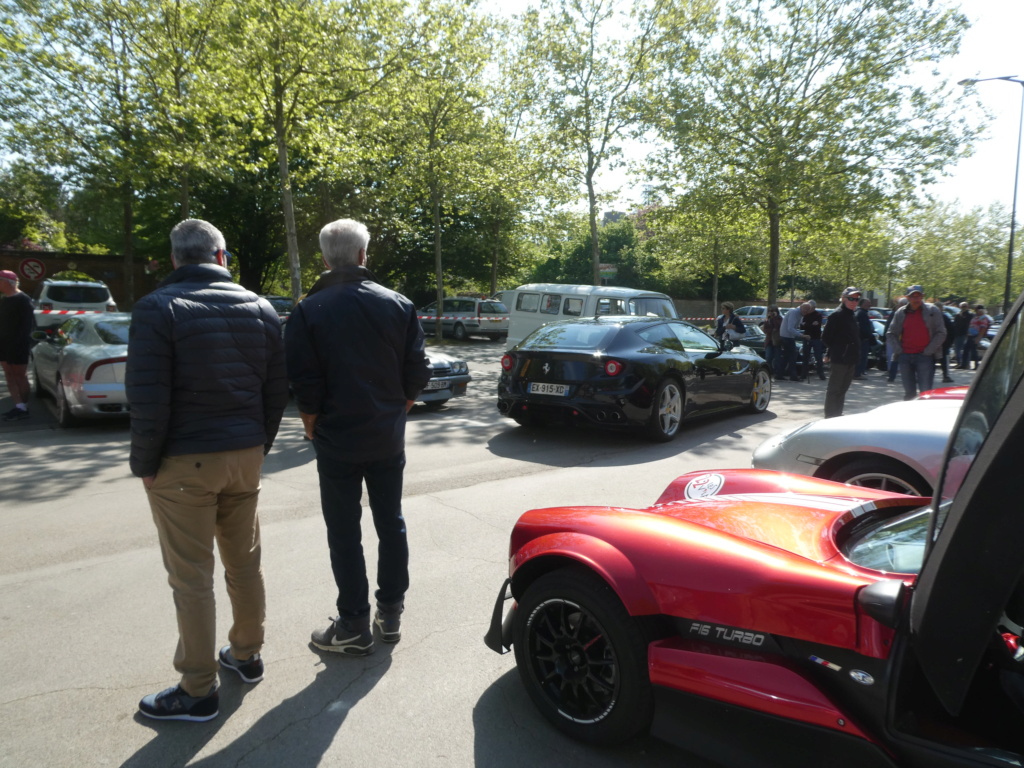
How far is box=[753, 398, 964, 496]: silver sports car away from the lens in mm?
4383

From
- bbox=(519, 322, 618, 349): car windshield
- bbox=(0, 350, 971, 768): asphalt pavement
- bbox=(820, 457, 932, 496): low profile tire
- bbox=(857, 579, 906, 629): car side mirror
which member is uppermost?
bbox=(519, 322, 618, 349): car windshield

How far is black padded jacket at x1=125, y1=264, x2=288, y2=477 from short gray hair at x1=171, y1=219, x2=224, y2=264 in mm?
56

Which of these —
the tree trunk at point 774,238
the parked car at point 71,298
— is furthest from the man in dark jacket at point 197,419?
the tree trunk at point 774,238

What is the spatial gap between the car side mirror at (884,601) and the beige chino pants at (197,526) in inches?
84.3

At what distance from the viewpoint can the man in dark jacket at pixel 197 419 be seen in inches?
100

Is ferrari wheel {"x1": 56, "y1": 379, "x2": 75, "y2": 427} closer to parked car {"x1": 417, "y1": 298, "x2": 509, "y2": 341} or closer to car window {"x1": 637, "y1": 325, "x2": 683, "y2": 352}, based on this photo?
car window {"x1": 637, "y1": 325, "x2": 683, "y2": 352}

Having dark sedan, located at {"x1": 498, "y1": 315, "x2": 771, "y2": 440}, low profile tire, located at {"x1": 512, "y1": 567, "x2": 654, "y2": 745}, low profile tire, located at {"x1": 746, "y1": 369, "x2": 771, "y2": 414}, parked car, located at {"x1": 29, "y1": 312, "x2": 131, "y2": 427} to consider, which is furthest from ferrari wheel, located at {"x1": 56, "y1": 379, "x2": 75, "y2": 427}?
low profile tire, located at {"x1": 746, "y1": 369, "x2": 771, "y2": 414}

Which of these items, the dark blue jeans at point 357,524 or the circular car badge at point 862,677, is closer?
the circular car badge at point 862,677

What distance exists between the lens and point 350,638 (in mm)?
3197

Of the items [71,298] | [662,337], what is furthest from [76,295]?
[662,337]

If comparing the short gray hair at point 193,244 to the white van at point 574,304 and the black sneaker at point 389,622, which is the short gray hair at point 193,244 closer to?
the black sneaker at point 389,622

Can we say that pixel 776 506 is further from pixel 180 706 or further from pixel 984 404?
pixel 180 706

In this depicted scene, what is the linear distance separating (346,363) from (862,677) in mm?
2142

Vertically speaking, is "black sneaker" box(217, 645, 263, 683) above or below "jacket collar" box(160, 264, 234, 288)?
below
